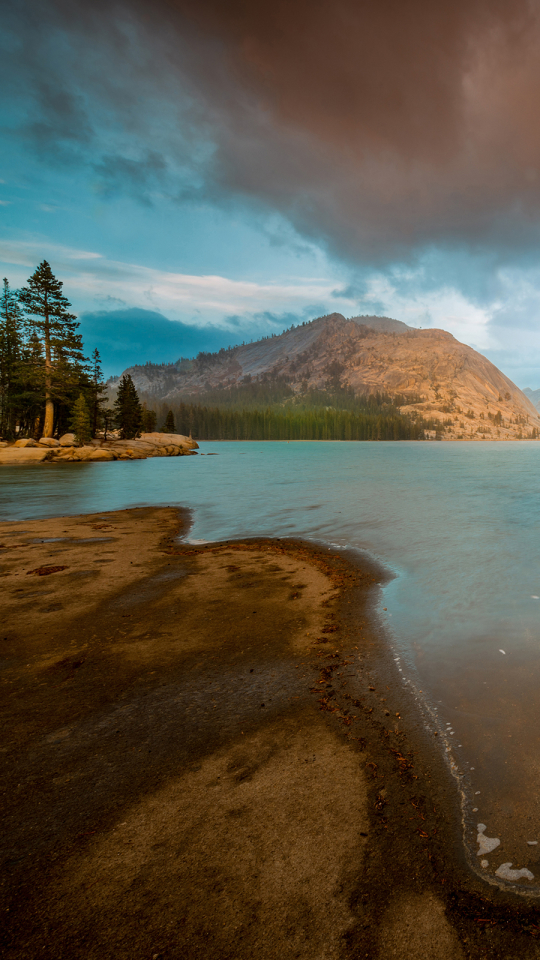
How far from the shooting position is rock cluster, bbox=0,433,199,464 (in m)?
55.9

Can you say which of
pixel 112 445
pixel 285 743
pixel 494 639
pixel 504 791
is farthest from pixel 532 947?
pixel 112 445

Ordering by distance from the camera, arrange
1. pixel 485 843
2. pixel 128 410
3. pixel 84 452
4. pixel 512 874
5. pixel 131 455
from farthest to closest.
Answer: pixel 128 410 < pixel 131 455 < pixel 84 452 < pixel 485 843 < pixel 512 874

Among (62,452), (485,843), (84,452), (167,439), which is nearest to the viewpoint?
(485,843)

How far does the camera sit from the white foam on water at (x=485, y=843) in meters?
3.71

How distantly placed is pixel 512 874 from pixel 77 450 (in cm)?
6861

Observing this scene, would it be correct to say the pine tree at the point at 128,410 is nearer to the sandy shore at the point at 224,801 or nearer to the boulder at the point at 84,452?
the boulder at the point at 84,452

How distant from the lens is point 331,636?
808 cm

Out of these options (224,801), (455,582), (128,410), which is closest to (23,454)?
(128,410)

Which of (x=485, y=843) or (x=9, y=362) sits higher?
(x=9, y=362)

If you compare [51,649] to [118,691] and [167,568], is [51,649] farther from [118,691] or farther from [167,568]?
[167,568]

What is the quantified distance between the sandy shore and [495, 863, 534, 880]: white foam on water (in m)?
0.21

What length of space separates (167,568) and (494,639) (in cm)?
853

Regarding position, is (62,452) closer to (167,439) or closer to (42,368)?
(42,368)

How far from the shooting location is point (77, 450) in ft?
209
